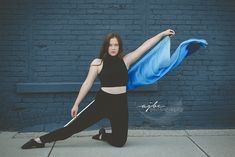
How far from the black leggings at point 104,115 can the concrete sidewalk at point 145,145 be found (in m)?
0.16

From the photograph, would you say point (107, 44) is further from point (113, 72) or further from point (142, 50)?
point (142, 50)

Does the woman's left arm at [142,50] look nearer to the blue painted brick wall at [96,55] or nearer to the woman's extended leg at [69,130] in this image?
the woman's extended leg at [69,130]

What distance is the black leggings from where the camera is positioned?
183 inches

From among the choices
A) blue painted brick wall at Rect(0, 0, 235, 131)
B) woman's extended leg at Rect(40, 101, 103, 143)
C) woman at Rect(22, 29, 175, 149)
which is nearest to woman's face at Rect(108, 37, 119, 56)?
woman at Rect(22, 29, 175, 149)

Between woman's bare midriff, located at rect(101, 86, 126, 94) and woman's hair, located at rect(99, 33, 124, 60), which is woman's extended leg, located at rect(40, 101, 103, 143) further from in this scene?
woman's hair, located at rect(99, 33, 124, 60)

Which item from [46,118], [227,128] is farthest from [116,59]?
[227,128]

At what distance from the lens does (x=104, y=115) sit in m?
4.76

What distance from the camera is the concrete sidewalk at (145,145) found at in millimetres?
4469

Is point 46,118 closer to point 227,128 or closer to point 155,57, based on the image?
point 155,57

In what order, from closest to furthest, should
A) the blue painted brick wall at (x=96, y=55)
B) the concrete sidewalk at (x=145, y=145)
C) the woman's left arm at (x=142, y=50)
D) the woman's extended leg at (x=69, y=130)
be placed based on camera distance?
the concrete sidewalk at (x=145, y=145) < the woman's extended leg at (x=69, y=130) < the woman's left arm at (x=142, y=50) < the blue painted brick wall at (x=96, y=55)

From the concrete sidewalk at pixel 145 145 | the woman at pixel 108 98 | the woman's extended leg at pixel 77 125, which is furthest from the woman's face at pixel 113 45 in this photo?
the concrete sidewalk at pixel 145 145

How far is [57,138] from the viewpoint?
15.2 ft

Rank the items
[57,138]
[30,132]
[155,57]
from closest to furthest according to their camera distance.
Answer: [57,138] → [155,57] → [30,132]

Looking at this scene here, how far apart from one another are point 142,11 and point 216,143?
7.99 ft
